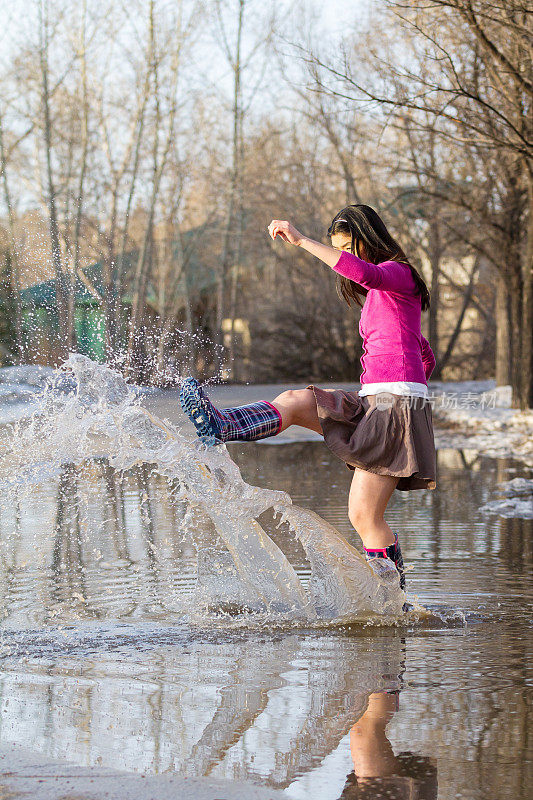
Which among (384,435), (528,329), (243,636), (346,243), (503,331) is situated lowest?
(243,636)

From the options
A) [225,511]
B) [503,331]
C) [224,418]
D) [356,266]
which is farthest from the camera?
[503,331]

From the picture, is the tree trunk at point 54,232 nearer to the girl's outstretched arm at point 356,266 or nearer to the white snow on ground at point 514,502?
the white snow on ground at point 514,502

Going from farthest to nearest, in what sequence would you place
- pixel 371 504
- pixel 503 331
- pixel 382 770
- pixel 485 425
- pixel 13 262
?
1. pixel 13 262
2. pixel 503 331
3. pixel 485 425
4. pixel 371 504
5. pixel 382 770

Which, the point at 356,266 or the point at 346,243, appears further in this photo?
the point at 346,243

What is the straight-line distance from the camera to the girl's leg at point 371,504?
4.66 m

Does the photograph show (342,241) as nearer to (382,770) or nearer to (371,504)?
(371,504)

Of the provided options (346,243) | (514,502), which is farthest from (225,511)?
(514,502)

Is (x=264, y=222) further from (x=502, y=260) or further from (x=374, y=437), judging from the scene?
(x=374, y=437)

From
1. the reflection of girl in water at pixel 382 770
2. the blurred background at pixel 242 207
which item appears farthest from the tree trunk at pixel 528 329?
the reflection of girl in water at pixel 382 770

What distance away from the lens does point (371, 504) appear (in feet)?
15.3

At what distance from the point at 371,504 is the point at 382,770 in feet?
5.87

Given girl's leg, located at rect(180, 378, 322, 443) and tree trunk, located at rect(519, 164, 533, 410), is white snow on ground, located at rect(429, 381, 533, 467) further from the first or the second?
girl's leg, located at rect(180, 378, 322, 443)

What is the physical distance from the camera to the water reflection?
303cm

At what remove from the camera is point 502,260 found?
64.1ft
